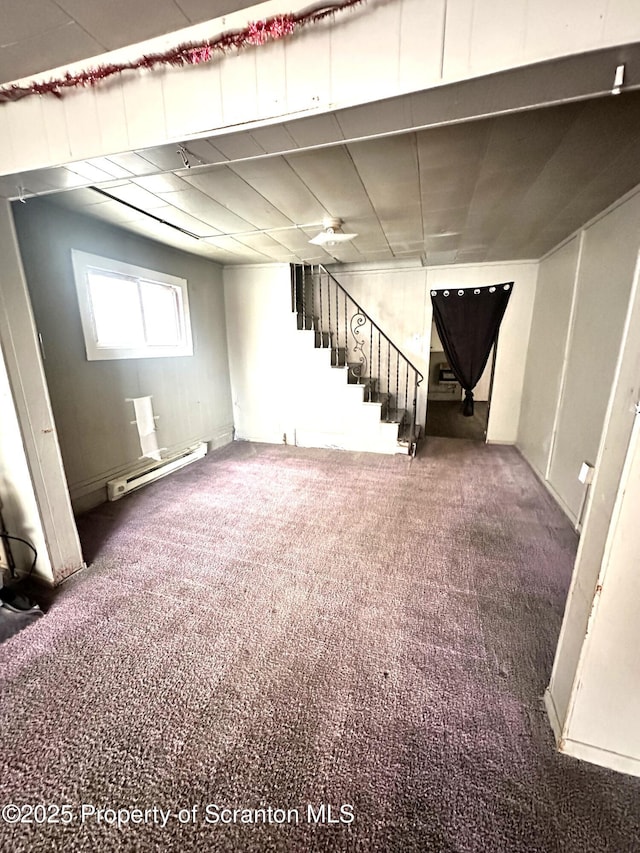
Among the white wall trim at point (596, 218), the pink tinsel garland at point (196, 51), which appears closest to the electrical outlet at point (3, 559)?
the pink tinsel garland at point (196, 51)

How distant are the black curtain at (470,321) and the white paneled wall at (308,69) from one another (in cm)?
365

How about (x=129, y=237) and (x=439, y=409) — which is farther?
(x=439, y=409)

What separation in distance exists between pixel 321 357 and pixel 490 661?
354 centimetres

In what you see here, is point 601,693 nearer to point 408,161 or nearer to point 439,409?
point 408,161

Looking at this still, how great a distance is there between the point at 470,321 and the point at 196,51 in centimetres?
394

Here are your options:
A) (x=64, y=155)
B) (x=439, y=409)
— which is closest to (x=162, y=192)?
(x=64, y=155)

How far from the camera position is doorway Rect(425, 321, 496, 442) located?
5.16 metres

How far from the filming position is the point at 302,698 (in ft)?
4.30

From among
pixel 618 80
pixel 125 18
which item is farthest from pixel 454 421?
pixel 125 18

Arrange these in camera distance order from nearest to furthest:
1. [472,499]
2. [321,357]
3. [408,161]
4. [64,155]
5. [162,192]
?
[64,155] < [408,161] < [162,192] < [472,499] < [321,357]

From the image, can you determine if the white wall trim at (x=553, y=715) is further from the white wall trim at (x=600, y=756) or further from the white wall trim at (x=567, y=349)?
the white wall trim at (x=567, y=349)

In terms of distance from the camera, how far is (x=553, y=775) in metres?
1.06

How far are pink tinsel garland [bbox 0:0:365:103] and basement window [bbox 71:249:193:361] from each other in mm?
1528

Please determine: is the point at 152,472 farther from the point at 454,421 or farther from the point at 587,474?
the point at 454,421
